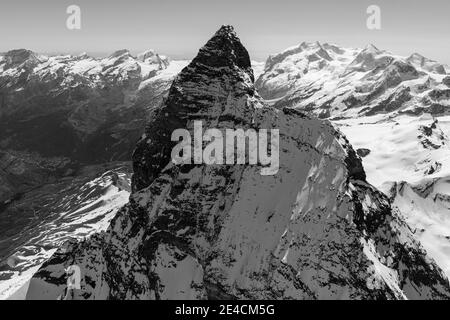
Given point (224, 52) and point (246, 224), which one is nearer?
point (246, 224)

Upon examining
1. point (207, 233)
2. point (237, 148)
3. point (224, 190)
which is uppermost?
point (237, 148)

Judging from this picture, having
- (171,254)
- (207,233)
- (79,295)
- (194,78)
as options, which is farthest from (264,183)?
(79,295)

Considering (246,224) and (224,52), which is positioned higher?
(224,52)

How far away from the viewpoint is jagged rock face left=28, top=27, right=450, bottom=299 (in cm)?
Result: 13675

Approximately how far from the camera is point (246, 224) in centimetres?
15150

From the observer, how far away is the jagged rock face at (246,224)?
13675 centimetres

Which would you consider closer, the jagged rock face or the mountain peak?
the jagged rock face

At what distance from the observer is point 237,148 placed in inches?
6590

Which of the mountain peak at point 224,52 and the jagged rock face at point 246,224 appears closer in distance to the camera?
the jagged rock face at point 246,224

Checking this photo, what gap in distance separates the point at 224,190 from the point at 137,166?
1612 inches

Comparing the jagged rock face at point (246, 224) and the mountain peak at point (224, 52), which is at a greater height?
the mountain peak at point (224, 52)

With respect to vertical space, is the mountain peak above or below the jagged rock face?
above
